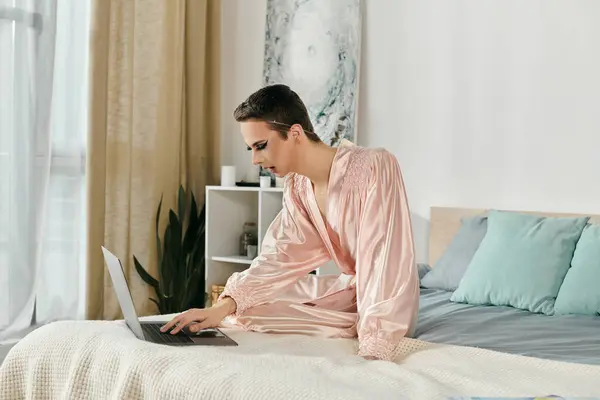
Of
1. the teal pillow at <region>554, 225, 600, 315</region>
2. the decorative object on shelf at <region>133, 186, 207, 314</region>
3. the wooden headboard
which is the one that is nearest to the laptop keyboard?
the teal pillow at <region>554, 225, 600, 315</region>

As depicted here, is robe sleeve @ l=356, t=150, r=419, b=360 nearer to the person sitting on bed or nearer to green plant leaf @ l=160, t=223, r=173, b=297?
the person sitting on bed

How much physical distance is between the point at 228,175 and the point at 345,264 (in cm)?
216

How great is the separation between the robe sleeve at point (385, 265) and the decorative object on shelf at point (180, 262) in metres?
2.40

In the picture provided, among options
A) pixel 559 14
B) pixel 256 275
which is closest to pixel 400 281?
pixel 256 275

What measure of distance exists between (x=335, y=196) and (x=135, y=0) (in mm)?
2546

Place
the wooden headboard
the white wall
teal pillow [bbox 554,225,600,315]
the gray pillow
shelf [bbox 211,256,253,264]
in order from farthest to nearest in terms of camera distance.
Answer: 1. shelf [bbox 211,256,253,264]
2. the wooden headboard
3. the white wall
4. the gray pillow
5. teal pillow [bbox 554,225,600,315]

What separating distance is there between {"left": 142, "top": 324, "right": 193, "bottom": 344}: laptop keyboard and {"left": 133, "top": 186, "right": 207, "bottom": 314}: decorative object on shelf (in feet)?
7.42

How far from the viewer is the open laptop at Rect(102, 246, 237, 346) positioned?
1.81m

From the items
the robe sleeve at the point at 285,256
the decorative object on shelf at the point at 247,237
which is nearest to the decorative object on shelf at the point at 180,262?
A: the decorative object on shelf at the point at 247,237

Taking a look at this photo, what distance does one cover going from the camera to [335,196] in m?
2.16

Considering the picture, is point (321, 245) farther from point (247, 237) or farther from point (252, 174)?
point (252, 174)

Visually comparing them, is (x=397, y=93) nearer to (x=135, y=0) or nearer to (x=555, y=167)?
(x=555, y=167)

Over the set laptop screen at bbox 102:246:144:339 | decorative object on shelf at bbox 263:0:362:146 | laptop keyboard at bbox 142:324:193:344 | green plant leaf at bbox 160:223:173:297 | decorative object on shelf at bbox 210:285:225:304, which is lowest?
decorative object on shelf at bbox 210:285:225:304

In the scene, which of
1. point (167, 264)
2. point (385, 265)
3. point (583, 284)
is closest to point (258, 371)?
point (385, 265)
